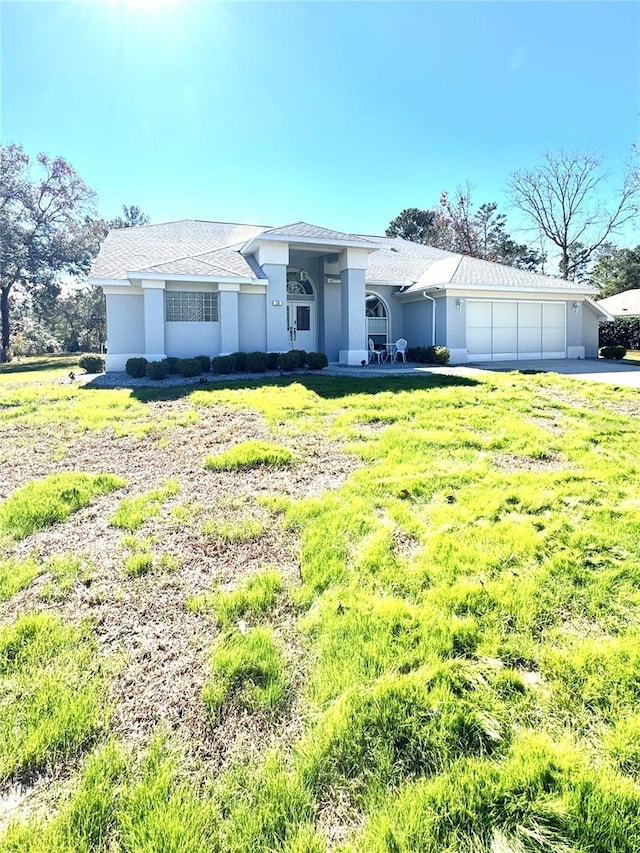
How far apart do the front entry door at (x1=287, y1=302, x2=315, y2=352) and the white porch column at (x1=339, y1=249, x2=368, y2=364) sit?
81.0 inches

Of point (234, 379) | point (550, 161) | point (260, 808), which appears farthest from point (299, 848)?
point (550, 161)

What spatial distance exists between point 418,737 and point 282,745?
608mm

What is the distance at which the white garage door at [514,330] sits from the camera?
19.6m

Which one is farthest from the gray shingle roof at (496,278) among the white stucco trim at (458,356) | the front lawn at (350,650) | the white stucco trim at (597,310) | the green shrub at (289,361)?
the front lawn at (350,650)

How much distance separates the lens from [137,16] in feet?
35.5

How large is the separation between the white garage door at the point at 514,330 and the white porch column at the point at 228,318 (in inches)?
A: 361

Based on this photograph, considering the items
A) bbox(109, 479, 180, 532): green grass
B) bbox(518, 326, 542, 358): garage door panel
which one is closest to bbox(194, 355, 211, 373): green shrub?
bbox(109, 479, 180, 532): green grass

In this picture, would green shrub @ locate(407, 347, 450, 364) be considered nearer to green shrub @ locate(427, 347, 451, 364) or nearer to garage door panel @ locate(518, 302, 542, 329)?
green shrub @ locate(427, 347, 451, 364)

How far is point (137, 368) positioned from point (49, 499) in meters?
10.4

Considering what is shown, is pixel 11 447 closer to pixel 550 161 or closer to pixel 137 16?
pixel 137 16

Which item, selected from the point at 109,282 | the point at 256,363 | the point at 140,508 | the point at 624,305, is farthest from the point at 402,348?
the point at 624,305

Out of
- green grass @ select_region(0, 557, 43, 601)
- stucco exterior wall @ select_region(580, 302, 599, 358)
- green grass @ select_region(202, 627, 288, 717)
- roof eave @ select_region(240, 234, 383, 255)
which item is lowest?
green grass @ select_region(202, 627, 288, 717)

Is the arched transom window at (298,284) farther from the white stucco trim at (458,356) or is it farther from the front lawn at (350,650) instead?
the front lawn at (350,650)

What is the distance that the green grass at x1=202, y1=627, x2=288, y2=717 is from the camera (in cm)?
243
